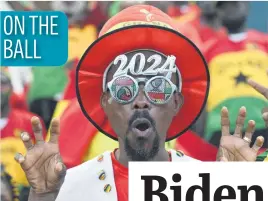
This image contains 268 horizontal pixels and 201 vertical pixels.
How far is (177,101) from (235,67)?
487 mm

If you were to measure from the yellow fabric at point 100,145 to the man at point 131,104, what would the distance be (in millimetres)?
36

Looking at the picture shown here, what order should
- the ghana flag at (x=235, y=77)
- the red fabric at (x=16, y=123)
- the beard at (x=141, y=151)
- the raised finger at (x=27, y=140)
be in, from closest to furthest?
the raised finger at (x=27, y=140) → the beard at (x=141, y=151) → the ghana flag at (x=235, y=77) → the red fabric at (x=16, y=123)

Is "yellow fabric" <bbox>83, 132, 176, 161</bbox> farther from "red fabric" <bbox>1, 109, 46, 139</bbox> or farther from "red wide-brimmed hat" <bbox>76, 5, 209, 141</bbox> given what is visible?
"red fabric" <bbox>1, 109, 46, 139</bbox>

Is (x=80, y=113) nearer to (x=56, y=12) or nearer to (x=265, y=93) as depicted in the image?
(x=56, y=12)

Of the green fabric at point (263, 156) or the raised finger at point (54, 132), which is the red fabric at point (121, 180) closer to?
the raised finger at point (54, 132)

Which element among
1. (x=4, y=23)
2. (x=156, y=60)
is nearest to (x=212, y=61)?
(x=156, y=60)

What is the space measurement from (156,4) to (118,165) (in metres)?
0.56

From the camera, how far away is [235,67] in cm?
353

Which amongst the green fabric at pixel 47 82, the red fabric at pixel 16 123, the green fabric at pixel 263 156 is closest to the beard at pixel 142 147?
the green fabric at pixel 263 156

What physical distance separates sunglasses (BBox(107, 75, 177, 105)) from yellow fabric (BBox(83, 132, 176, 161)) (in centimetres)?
18

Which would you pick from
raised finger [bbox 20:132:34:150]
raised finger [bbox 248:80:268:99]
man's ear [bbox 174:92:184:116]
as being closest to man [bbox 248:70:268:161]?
raised finger [bbox 248:80:268:99]

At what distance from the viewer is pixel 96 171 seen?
314 cm

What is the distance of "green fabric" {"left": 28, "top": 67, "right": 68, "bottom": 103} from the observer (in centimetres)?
342

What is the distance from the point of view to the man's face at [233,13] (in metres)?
3.46
